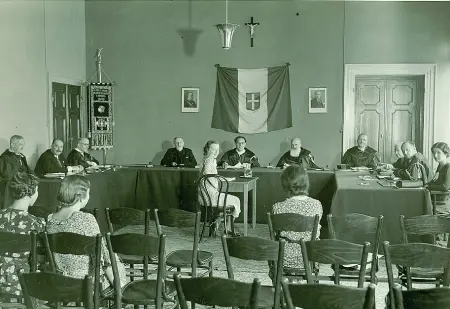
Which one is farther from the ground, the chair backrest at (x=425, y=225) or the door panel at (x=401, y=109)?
the door panel at (x=401, y=109)

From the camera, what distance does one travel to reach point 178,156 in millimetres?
10164

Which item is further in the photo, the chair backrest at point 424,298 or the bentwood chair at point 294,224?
the bentwood chair at point 294,224

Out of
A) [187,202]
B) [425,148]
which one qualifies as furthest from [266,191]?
[425,148]

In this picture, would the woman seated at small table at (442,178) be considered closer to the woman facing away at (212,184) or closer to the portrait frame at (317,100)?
the woman facing away at (212,184)

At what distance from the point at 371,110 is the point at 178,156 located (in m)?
3.67

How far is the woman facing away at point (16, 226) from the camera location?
329 cm

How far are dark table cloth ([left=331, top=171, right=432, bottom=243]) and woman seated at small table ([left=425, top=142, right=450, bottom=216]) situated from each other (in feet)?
4.63

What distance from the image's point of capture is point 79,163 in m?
8.84

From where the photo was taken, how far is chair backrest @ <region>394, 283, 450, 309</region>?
6.69 feet

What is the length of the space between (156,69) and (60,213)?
300 inches

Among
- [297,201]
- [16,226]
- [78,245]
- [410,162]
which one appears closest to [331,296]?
[78,245]

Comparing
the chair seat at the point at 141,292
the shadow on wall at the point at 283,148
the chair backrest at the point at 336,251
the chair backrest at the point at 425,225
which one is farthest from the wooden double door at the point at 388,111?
the chair backrest at the point at 336,251

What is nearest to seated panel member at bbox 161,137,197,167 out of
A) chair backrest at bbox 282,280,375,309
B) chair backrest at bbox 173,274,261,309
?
chair backrest at bbox 173,274,261,309

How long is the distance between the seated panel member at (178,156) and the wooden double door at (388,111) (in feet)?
10.3
